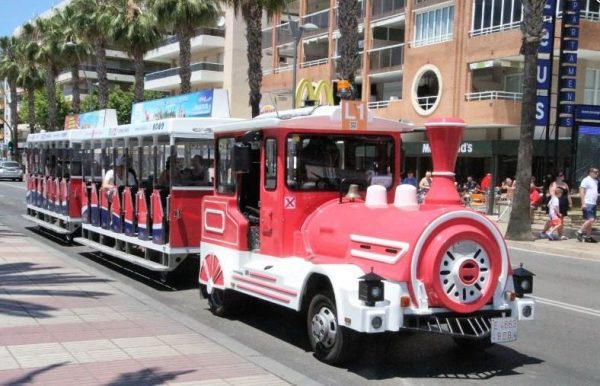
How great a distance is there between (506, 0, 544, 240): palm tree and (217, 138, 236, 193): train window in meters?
11.7

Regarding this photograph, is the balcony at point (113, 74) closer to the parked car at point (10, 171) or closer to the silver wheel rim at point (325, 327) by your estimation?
the parked car at point (10, 171)

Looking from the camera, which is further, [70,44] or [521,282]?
[70,44]

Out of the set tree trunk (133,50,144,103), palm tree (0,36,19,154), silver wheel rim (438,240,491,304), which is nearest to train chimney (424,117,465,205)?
silver wheel rim (438,240,491,304)

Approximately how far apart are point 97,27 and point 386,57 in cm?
1628

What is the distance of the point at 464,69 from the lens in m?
32.6

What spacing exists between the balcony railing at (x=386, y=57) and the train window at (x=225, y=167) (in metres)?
29.7

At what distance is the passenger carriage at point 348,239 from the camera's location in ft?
18.8

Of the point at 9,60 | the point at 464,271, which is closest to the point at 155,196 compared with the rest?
the point at 464,271

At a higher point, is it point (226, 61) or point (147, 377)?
point (226, 61)

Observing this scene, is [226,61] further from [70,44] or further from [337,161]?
[337,161]

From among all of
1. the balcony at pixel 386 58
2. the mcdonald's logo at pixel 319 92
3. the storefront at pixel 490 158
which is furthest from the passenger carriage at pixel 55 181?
the balcony at pixel 386 58

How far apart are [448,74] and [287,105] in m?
13.6

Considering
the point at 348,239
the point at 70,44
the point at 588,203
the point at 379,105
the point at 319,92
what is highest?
the point at 70,44

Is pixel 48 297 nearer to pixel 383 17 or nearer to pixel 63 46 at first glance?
pixel 383 17
